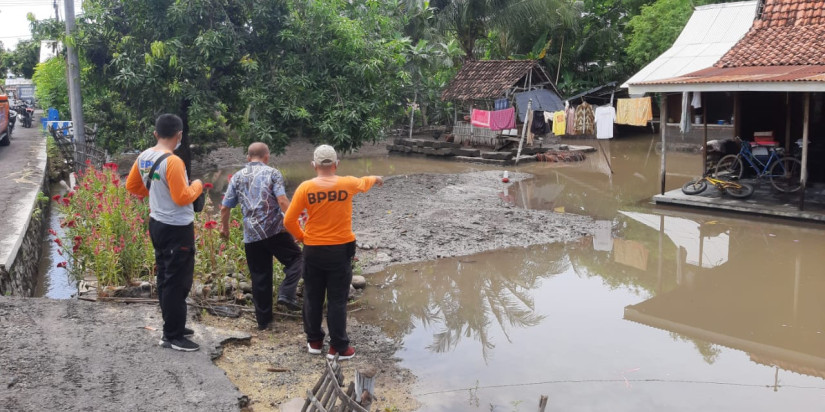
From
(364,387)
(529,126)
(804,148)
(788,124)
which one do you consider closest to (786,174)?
(804,148)

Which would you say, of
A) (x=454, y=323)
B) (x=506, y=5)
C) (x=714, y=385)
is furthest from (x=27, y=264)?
(x=506, y=5)

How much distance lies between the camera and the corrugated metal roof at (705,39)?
16125 millimetres

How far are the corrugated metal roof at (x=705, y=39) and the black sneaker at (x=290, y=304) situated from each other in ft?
37.3

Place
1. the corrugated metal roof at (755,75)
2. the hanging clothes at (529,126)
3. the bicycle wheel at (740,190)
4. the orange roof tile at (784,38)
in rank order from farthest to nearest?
the hanging clothes at (529,126) < the orange roof tile at (784,38) < the bicycle wheel at (740,190) < the corrugated metal roof at (755,75)

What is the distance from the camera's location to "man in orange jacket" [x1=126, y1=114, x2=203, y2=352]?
197 inches

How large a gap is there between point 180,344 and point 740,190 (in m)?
10.7

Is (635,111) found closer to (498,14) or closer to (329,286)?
(498,14)

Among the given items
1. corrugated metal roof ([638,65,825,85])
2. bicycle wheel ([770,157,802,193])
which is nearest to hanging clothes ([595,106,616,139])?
corrugated metal roof ([638,65,825,85])

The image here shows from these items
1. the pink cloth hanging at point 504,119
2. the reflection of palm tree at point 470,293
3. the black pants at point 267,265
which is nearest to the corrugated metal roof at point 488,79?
the pink cloth hanging at point 504,119

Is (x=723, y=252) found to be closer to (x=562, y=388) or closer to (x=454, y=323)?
(x=454, y=323)

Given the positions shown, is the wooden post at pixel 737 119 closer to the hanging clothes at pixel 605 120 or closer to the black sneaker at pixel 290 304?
the hanging clothes at pixel 605 120

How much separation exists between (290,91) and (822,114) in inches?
403

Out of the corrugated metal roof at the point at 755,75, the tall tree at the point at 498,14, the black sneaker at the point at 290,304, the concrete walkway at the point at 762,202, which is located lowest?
the black sneaker at the point at 290,304

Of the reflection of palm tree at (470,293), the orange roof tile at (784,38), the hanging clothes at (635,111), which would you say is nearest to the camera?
the reflection of palm tree at (470,293)
